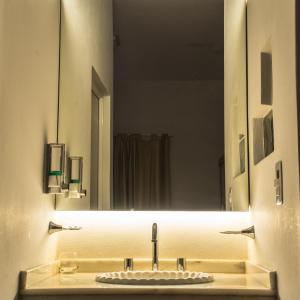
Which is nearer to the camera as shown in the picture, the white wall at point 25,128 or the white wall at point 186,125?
the white wall at point 25,128

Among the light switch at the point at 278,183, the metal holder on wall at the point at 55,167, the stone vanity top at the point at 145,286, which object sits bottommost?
the stone vanity top at the point at 145,286

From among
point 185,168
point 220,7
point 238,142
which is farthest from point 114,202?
point 220,7

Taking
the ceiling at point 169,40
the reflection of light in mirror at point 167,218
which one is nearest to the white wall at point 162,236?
the reflection of light in mirror at point 167,218

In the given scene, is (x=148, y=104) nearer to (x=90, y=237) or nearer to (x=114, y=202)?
(x=114, y=202)

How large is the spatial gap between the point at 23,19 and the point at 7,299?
2.93 ft

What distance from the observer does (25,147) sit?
192cm

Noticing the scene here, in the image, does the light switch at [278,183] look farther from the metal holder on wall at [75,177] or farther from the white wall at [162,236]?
the metal holder on wall at [75,177]

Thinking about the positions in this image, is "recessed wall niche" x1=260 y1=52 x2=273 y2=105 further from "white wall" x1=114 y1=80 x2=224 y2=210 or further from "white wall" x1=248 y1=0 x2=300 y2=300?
"white wall" x1=114 y1=80 x2=224 y2=210

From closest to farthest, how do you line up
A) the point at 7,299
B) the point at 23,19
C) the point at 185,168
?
the point at 7,299, the point at 23,19, the point at 185,168

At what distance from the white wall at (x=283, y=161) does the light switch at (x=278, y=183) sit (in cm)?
2

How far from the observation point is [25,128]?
1.92 m

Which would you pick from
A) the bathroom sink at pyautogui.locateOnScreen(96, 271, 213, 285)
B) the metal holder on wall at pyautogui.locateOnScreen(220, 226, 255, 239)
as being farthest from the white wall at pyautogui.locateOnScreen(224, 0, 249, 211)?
the bathroom sink at pyautogui.locateOnScreen(96, 271, 213, 285)

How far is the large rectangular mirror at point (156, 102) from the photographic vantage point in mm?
2453

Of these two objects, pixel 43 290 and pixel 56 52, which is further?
pixel 56 52
